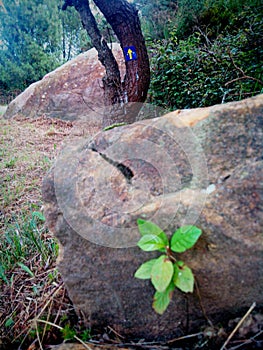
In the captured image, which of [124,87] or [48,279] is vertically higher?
[124,87]

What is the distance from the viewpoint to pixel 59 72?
5.78m

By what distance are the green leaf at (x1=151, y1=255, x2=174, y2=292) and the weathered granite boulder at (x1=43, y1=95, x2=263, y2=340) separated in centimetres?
9

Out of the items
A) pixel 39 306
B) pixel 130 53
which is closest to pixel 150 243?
pixel 39 306

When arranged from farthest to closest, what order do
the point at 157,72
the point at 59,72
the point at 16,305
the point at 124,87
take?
the point at 59,72, the point at 157,72, the point at 124,87, the point at 16,305

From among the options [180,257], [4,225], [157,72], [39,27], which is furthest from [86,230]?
[39,27]

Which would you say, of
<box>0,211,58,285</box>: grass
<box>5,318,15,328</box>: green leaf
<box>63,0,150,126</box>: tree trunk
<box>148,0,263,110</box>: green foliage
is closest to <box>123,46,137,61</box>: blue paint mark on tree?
<box>63,0,150,126</box>: tree trunk

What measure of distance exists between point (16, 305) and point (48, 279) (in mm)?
166

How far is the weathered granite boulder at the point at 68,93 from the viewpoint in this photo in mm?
→ 5281

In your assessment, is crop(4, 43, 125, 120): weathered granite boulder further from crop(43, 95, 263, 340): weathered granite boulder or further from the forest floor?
crop(43, 95, 263, 340): weathered granite boulder

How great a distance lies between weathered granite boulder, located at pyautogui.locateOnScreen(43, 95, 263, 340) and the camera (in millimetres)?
743

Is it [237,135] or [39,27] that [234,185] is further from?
[39,27]

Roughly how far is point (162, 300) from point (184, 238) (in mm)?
180

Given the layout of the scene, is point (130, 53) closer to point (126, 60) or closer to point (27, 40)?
point (126, 60)

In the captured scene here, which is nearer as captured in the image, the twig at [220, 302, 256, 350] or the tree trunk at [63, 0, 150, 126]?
the twig at [220, 302, 256, 350]
